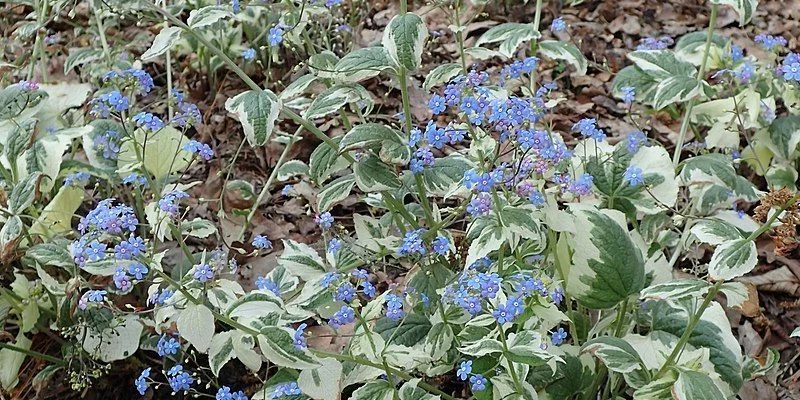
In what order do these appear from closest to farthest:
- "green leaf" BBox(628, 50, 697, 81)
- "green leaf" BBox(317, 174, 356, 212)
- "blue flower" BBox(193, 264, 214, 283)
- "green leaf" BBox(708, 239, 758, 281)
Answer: "green leaf" BBox(708, 239, 758, 281) → "blue flower" BBox(193, 264, 214, 283) → "green leaf" BBox(317, 174, 356, 212) → "green leaf" BBox(628, 50, 697, 81)

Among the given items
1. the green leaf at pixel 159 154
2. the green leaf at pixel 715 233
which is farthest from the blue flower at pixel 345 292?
the green leaf at pixel 159 154

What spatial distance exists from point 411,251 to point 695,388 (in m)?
0.63

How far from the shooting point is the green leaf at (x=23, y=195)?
2057mm

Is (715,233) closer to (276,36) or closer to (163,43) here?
(276,36)

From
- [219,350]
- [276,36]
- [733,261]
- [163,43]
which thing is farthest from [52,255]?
[733,261]

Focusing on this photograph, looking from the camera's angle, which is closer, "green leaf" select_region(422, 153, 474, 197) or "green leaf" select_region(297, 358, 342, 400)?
"green leaf" select_region(297, 358, 342, 400)

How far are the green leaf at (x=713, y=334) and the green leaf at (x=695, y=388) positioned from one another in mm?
209

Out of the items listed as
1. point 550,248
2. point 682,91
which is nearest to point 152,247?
point 550,248

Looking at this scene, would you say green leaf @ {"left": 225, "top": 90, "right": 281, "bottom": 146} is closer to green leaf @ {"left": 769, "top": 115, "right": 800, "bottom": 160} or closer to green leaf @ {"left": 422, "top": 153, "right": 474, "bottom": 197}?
green leaf @ {"left": 422, "top": 153, "right": 474, "bottom": 197}

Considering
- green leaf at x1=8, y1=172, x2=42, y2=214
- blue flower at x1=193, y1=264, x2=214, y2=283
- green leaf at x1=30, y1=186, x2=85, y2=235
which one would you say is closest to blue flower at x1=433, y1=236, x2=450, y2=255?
blue flower at x1=193, y1=264, x2=214, y2=283

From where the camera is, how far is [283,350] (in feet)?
5.47

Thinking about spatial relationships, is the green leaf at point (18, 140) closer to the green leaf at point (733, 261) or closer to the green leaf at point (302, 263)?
the green leaf at point (302, 263)

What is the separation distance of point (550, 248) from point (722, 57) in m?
1.29

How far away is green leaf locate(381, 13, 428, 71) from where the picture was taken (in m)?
1.78
